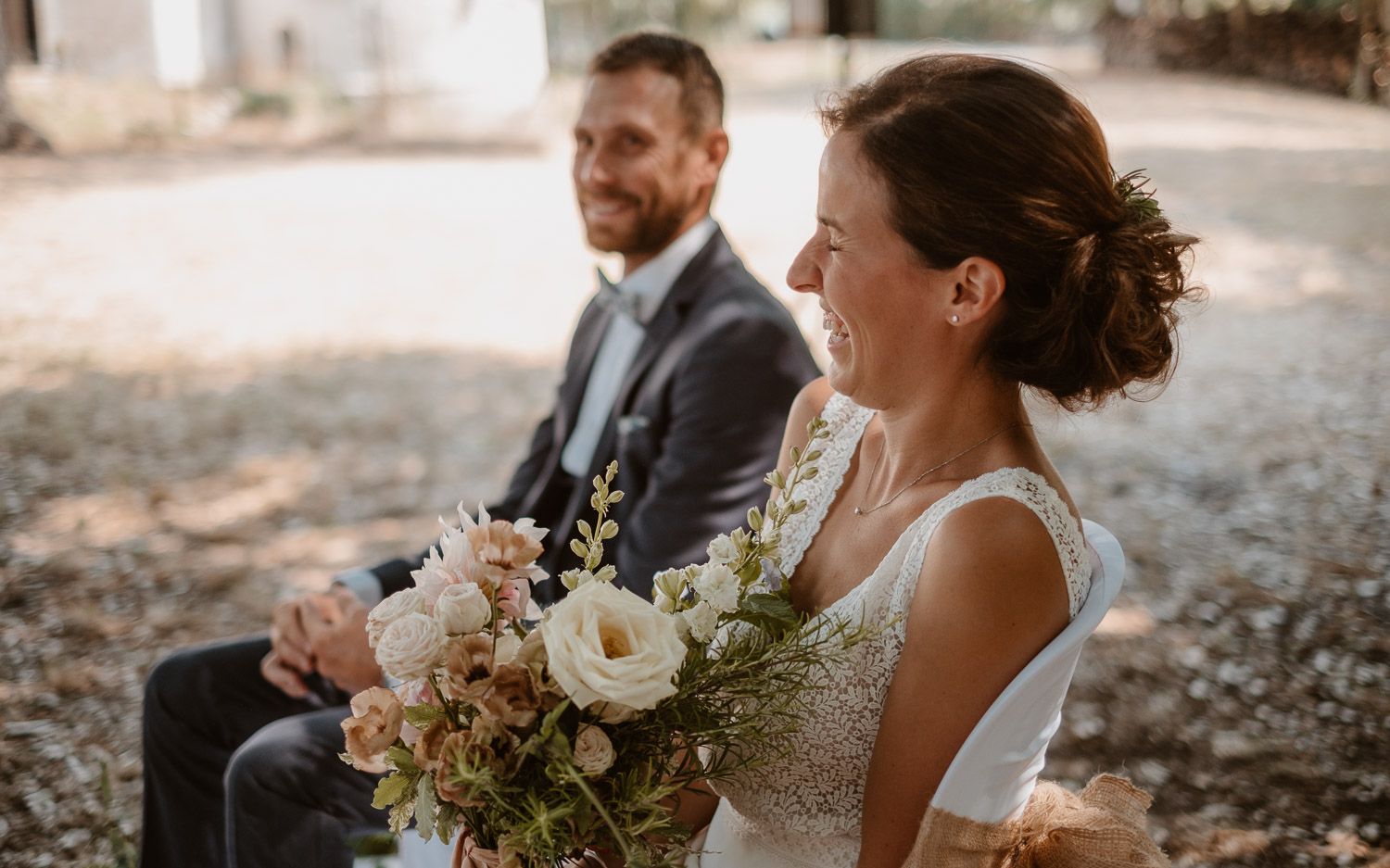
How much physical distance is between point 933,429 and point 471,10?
873 inches

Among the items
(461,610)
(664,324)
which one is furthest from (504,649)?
(664,324)

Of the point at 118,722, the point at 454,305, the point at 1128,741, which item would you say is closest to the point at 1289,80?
the point at 454,305

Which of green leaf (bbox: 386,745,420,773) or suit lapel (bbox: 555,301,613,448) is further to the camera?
suit lapel (bbox: 555,301,613,448)

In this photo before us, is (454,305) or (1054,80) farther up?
(1054,80)

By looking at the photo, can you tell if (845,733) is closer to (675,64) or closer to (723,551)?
(723,551)

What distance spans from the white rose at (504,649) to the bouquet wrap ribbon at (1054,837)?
2.12ft

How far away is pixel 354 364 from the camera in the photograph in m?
9.16

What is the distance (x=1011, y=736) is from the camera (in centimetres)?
164

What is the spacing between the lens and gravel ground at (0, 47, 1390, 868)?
3.82 meters

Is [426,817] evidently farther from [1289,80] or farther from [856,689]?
[1289,80]

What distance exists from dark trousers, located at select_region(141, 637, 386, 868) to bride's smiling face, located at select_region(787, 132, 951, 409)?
140 cm

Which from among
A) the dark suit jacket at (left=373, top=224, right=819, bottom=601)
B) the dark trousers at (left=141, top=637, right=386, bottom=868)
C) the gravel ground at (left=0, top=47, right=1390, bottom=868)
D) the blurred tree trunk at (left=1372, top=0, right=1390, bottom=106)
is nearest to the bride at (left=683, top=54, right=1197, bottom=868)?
the gravel ground at (left=0, top=47, right=1390, bottom=868)

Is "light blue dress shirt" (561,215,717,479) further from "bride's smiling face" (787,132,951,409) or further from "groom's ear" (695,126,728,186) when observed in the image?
"bride's smiling face" (787,132,951,409)

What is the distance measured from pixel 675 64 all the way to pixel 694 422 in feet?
3.74
